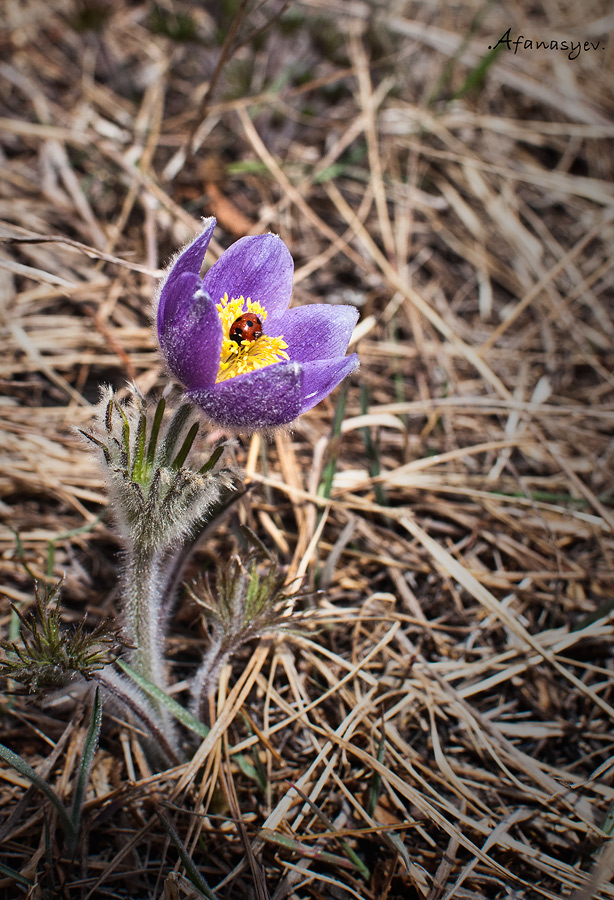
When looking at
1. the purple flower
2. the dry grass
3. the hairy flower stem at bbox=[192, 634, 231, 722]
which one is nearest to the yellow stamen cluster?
the purple flower

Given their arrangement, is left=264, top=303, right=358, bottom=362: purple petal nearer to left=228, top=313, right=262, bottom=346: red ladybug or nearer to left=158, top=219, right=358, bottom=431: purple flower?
left=158, top=219, right=358, bottom=431: purple flower

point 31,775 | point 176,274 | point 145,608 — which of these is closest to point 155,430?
point 176,274

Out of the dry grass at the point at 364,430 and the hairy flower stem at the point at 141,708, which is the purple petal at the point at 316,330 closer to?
the dry grass at the point at 364,430

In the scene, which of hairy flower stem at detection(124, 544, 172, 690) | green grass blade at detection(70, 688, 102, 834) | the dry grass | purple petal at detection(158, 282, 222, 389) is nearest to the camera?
purple petal at detection(158, 282, 222, 389)

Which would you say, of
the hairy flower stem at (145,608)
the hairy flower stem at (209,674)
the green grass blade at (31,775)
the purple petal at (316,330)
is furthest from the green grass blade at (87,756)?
the purple petal at (316,330)

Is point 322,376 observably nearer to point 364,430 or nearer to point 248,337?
point 248,337

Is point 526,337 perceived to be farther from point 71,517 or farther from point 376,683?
point 71,517

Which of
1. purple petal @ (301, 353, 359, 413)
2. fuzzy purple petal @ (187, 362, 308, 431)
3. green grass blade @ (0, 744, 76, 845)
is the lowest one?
green grass blade @ (0, 744, 76, 845)
